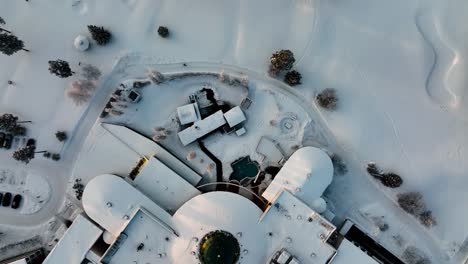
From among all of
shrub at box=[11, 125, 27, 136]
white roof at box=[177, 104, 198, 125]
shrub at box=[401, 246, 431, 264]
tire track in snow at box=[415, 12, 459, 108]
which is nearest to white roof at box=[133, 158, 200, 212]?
white roof at box=[177, 104, 198, 125]

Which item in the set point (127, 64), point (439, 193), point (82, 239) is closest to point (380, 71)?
point (439, 193)

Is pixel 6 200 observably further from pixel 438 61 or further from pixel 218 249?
pixel 438 61

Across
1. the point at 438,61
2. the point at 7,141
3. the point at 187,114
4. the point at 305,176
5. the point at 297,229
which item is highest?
the point at 438,61

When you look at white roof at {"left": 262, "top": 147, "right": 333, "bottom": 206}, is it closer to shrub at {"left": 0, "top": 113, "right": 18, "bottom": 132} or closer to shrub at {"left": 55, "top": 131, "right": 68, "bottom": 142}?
shrub at {"left": 55, "top": 131, "right": 68, "bottom": 142}

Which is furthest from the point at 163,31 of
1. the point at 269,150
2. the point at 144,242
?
the point at 144,242

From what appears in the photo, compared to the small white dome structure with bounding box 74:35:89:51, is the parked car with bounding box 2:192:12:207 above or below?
below

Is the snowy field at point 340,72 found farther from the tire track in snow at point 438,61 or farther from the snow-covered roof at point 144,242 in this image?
the snow-covered roof at point 144,242
